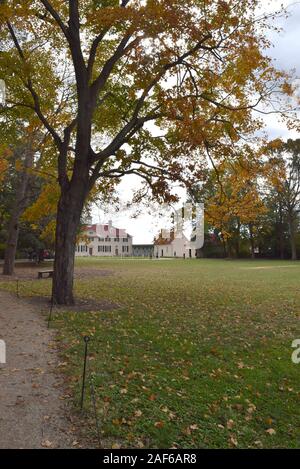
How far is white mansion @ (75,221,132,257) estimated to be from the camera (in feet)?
333

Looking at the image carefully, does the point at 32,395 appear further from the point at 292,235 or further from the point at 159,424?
the point at 292,235

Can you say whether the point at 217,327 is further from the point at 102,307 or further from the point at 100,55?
the point at 100,55

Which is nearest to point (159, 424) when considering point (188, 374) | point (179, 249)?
point (188, 374)

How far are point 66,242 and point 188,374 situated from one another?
6.70m

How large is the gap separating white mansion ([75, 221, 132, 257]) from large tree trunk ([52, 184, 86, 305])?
8805cm

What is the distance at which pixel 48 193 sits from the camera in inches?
853

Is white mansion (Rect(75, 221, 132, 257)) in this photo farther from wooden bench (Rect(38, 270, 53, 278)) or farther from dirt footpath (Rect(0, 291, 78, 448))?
dirt footpath (Rect(0, 291, 78, 448))

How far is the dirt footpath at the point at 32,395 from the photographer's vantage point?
461 cm

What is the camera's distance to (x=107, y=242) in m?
104

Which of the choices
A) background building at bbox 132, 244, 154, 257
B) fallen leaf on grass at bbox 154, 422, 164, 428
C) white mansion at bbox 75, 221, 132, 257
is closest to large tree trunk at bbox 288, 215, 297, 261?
fallen leaf on grass at bbox 154, 422, 164, 428

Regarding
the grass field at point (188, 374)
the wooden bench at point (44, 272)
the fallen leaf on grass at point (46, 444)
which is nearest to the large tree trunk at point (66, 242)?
the grass field at point (188, 374)

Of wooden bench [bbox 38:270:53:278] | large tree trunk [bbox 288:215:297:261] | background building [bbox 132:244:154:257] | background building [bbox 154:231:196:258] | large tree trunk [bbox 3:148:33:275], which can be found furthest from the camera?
background building [bbox 132:244:154:257]

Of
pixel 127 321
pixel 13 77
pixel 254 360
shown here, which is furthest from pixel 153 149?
pixel 254 360

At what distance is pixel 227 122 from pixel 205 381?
9.18 metres
